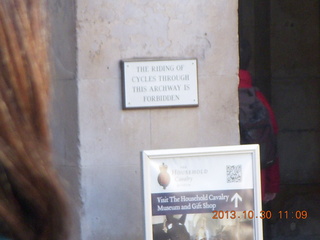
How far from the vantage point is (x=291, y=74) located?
7715 millimetres

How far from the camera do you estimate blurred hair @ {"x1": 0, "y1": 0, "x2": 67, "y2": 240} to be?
117 centimetres

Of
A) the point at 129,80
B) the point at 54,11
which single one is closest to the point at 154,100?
the point at 129,80

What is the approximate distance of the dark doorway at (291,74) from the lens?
297 inches

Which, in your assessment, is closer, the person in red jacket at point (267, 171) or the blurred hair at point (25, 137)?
the blurred hair at point (25, 137)

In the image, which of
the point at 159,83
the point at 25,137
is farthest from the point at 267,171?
the point at 25,137

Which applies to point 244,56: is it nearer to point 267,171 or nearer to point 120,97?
point 267,171

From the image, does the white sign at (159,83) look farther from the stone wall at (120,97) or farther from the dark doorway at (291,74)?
the dark doorway at (291,74)

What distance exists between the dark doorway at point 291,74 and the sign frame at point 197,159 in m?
3.86

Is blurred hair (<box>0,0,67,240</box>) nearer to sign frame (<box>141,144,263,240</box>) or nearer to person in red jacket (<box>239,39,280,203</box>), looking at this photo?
sign frame (<box>141,144,263,240</box>)

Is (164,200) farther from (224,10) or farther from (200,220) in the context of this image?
(224,10)

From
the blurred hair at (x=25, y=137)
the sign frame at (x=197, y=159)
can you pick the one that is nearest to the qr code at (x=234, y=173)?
the sign frame at (x=197, y=159)

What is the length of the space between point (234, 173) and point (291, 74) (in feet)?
13.9

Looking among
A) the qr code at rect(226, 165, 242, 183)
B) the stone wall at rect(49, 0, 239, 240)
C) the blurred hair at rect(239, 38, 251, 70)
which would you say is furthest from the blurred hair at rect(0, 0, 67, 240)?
the blurred hair at rect(239, 38, 251, 70)

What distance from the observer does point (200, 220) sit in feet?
11.9
